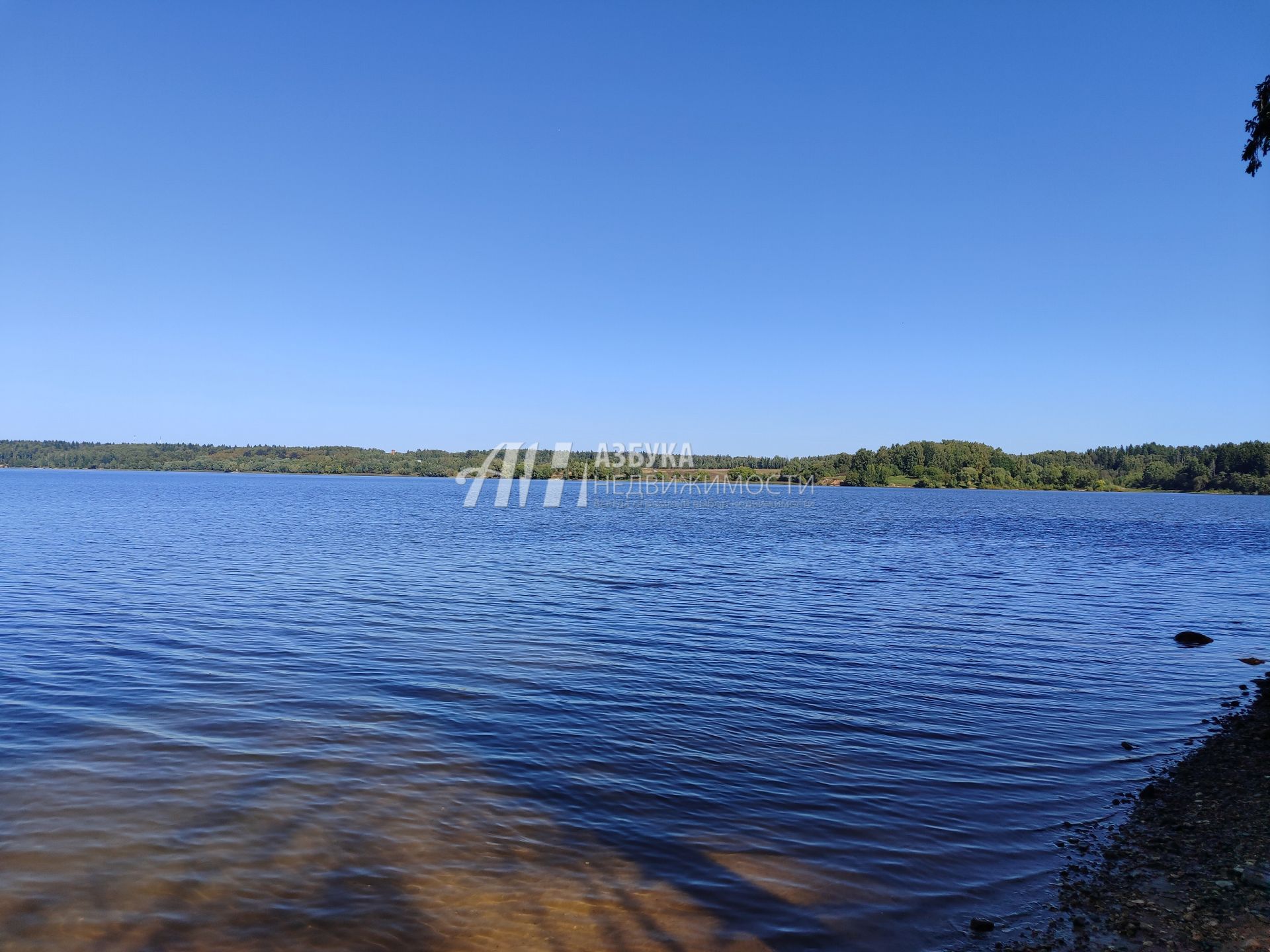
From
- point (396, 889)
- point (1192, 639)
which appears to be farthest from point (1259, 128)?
point (396, 889)

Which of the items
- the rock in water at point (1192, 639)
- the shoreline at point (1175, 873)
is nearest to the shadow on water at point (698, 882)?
the shoreline at point (1175, 873)

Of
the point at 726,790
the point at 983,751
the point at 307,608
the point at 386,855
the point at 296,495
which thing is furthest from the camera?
the point at 296,495

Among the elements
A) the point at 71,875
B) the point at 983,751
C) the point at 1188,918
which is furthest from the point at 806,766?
the point at 71,875

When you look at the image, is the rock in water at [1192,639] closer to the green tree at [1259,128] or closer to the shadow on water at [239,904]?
the green tree at [1259,128]

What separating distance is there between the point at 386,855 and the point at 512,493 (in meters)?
141

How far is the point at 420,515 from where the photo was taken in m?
69.1

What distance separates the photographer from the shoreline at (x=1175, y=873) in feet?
18.7

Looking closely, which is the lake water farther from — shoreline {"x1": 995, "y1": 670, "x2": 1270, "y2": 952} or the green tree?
the green tree

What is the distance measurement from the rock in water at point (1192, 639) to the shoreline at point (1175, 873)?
9883 mm

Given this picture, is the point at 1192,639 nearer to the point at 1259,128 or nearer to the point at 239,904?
the point at 1259,128

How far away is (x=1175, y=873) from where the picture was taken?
264 inches

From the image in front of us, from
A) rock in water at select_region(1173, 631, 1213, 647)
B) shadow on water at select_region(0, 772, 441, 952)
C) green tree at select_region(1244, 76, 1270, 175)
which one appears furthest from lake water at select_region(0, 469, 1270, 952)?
green tree at select_region(1244, 76, 1270, 175)

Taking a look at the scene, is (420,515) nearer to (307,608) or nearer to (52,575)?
(52,575)

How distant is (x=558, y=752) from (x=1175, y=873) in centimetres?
685
